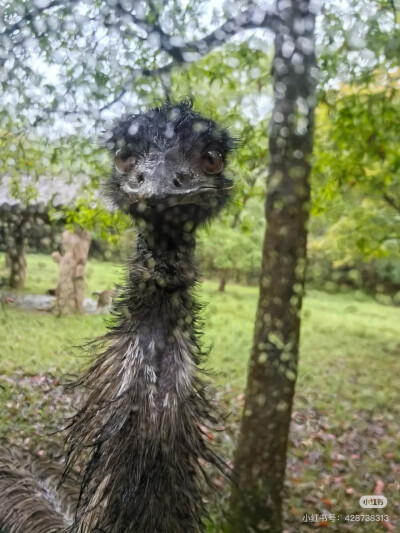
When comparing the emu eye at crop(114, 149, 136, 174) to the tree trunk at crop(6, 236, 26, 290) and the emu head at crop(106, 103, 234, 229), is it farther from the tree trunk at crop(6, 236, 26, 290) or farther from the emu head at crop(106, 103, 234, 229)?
the tree trunk at crop(6, 236, 26, 290)

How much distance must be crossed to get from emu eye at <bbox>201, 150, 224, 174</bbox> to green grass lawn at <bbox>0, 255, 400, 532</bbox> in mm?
326

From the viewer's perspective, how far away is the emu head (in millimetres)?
728

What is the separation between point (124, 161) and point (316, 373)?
792mm

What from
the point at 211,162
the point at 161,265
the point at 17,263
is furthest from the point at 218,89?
the point at 17,263

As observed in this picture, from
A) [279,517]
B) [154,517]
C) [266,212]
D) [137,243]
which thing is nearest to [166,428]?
[154,517]

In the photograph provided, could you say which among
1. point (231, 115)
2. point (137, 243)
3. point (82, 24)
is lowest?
point (137, 243)

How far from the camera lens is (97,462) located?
2.73 ft

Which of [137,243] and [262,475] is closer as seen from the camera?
[137,243]

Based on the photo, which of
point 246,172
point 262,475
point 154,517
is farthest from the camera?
point 262,475

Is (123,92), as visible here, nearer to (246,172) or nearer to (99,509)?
(246,172)

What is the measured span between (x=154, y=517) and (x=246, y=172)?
2.15 ft

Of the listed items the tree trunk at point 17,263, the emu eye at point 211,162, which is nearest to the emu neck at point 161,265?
the emu eye at point 211,162

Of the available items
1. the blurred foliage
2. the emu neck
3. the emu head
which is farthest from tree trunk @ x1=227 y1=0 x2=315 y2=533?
the emu neck

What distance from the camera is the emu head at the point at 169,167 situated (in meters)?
0.73
